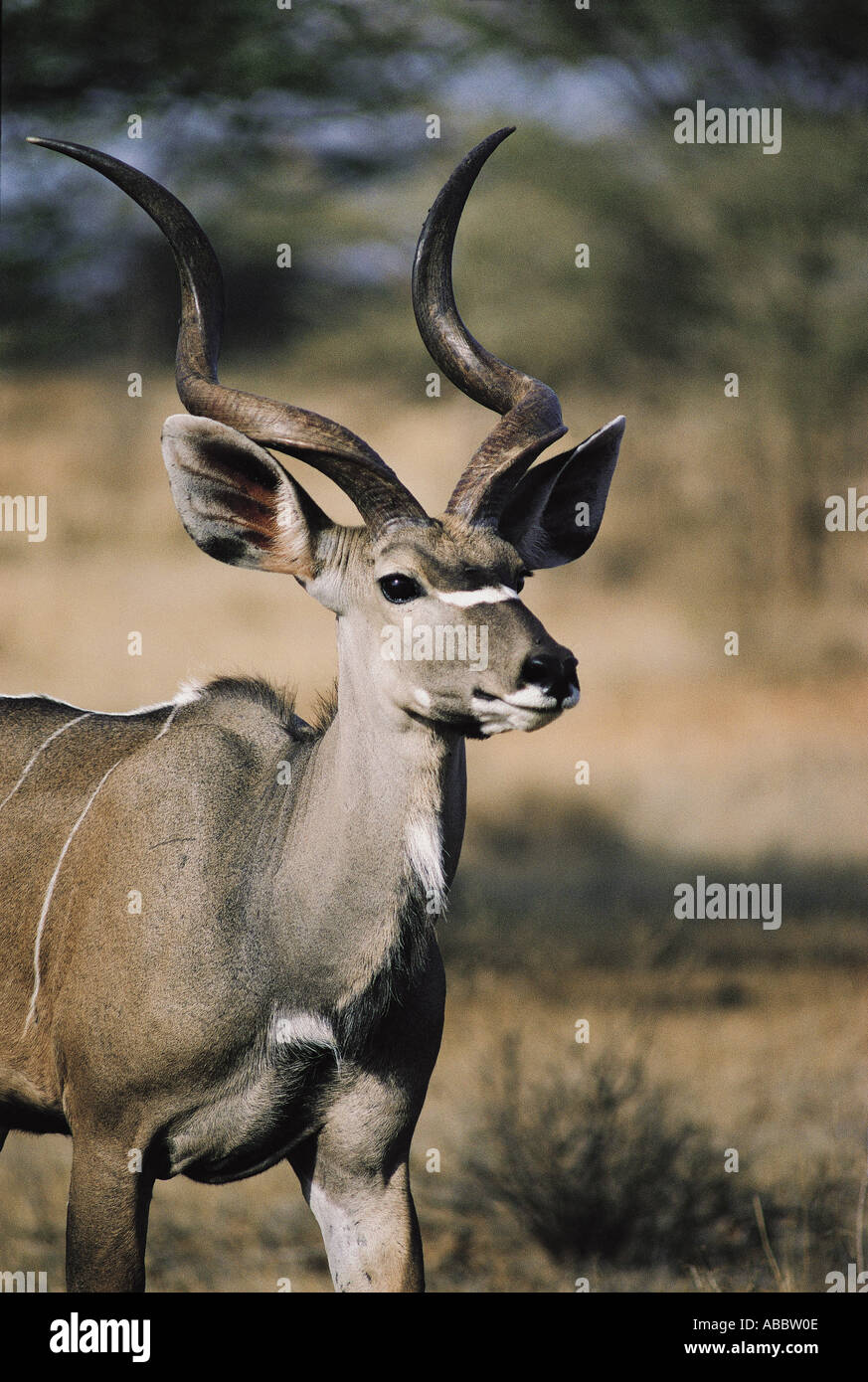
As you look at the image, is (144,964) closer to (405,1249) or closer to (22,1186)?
(405,1249)

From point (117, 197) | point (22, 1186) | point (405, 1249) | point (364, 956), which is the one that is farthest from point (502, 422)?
point (117, 197)

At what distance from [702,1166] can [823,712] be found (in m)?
5.30

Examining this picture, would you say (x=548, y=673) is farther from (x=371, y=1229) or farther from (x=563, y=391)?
(x=563, y=391)

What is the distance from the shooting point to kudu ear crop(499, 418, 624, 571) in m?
3.51

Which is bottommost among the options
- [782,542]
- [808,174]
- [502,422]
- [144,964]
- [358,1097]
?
[358,1097]

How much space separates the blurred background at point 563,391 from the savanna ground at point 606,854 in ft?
0.11

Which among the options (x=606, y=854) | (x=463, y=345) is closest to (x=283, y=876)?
(x=463, y=345)

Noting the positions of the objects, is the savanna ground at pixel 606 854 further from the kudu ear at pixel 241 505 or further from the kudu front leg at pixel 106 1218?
the kudu ear at pixel 241 505

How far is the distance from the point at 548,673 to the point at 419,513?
543 mm

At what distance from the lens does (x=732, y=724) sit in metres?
10.3

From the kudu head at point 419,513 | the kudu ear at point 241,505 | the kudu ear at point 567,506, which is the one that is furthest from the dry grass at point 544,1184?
the kudu ear at point 241,505

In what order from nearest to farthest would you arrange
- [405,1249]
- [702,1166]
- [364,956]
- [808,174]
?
[364,956] < [405,1249] < [702,1166] < [808,174]

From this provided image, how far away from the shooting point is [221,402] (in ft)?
10.8

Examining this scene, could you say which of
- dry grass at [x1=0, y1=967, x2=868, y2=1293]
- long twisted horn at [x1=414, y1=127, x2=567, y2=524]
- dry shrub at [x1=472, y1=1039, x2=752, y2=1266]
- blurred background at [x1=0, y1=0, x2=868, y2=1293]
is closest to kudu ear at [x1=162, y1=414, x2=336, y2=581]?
long twisted horn at [x1=414, y1=127, x2=567, y2=524]
